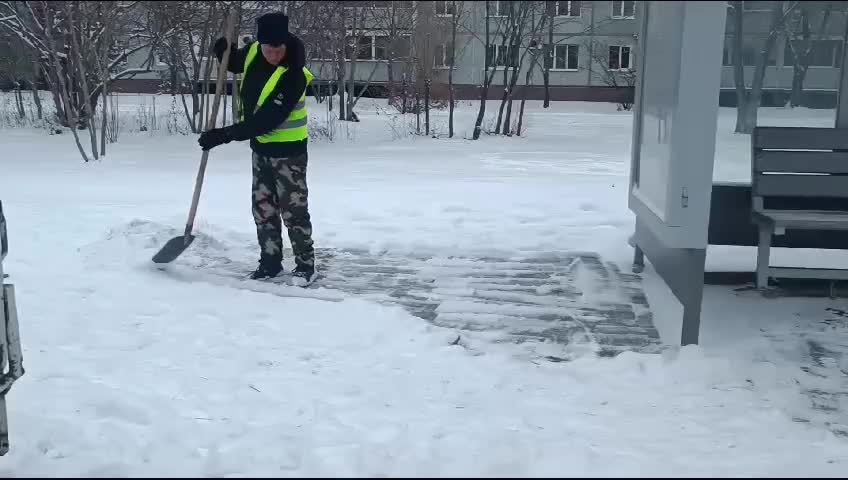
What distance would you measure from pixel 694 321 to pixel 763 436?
1.18 metres

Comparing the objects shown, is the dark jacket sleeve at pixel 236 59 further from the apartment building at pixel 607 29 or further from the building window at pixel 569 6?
the building window at pixel 569 6

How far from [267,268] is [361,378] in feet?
6.84

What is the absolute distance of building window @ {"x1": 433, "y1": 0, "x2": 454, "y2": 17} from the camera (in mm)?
4328

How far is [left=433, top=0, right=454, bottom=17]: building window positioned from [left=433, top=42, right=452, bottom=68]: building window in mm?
2830

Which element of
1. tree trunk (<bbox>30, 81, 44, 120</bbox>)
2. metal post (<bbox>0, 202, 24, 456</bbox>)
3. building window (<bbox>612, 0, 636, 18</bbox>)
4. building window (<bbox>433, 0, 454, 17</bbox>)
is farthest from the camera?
tree trunk (<bbox>30, 81, 44, 120</bbox>)

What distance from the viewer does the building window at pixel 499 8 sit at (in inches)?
166

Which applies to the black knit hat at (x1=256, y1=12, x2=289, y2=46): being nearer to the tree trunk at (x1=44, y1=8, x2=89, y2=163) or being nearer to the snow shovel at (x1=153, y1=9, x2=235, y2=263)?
the snow shovel at (x1=153, y1=9, x2=235, y2=263)

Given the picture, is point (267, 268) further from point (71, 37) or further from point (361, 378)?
point (71, 37)

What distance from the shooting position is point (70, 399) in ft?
12.8

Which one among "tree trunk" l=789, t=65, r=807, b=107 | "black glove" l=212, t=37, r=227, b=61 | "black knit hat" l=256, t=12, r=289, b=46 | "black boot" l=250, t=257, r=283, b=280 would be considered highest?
"black knit hat" l=256, t=12, r=289, b=46

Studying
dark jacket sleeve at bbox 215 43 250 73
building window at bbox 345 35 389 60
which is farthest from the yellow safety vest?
building window at bbox 345 35 389 60

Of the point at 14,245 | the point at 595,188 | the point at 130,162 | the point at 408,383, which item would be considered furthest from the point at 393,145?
the point at 408,383

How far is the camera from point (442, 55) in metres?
9.34

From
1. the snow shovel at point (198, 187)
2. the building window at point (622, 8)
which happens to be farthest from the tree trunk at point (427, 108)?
the building window at point (622, 8)
